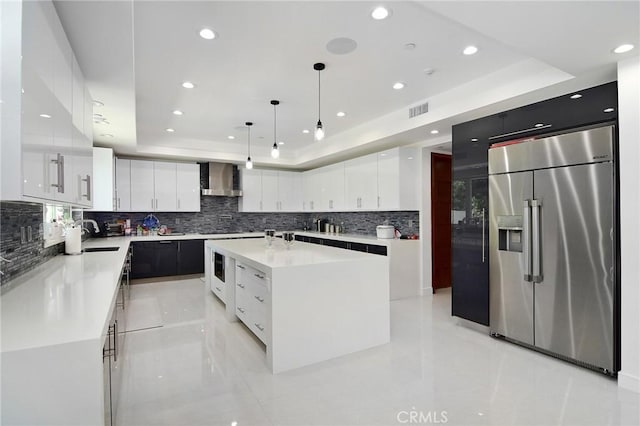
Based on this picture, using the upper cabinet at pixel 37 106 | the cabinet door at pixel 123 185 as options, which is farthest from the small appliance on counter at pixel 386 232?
the cabinet door at pixel 123 185

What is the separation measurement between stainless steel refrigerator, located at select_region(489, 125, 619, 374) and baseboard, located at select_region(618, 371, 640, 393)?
11 centimetres

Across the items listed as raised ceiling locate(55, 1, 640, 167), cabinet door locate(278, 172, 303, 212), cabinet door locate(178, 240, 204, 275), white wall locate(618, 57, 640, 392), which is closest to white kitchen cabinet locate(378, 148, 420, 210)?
raised ceiling locate(55, 1, 640, 167)

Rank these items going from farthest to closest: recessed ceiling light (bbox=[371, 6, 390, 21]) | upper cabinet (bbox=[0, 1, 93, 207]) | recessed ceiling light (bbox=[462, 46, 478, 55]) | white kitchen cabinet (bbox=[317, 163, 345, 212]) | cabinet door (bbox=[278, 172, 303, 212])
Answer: cabinet door (bbox=[278, 172, 303, 212]) → white kitchen cabinet (bbox=[317, 163, 345, 212]) → recessed ceiling light (bbox=[462, 46, 478, 55]) → recessed ceiling light (bbox=[371, 6, 390, 21]) → upper cabinet (bbox=[0, 1, 93, 207])

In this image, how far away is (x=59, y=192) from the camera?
1788 mm

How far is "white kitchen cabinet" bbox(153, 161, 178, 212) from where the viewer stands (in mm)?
6324

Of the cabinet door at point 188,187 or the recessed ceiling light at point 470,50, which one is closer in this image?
the recessed ceiling light at point 470,50

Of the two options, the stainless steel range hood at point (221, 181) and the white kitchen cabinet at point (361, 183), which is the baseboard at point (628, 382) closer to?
the white kitchen cabinet at point (361, 183)

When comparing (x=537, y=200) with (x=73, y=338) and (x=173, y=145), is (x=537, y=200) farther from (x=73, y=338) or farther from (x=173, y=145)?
(x=173, y=145)

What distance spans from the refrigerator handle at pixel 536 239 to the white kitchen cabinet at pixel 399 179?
6.74 feet

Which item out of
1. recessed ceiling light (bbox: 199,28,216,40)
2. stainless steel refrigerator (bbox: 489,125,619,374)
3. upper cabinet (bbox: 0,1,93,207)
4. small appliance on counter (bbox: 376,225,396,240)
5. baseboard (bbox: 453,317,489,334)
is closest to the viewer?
upper cabinet (bbox: 0,1,93,207)

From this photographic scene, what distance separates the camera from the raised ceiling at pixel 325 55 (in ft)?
6.40

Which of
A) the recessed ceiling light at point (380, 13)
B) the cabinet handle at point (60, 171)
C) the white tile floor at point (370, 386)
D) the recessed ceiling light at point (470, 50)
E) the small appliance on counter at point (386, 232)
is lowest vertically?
the white tile floor at point (370, 386)

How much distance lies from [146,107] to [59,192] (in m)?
2.79

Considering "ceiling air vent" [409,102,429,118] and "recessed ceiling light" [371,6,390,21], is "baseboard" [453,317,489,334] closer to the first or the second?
"ceiling air vent" [409,102,429,118]
